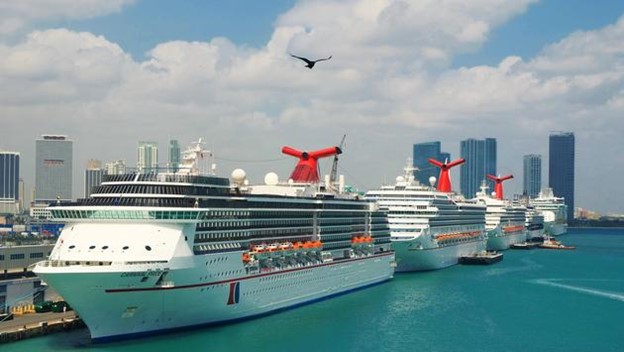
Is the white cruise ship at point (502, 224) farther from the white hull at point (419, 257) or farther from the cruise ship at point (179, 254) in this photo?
the cruise ship at point (179, 254)

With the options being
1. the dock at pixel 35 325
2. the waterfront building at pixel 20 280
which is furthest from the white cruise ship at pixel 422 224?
the dock at pixel 35 325

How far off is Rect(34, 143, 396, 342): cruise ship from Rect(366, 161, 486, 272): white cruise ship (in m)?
24.7

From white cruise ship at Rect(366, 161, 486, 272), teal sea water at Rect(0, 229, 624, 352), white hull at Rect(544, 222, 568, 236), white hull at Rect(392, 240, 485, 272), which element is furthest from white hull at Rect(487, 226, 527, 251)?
white hull at Rect(544, 222, 568, 236)

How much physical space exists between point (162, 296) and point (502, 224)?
325 feet

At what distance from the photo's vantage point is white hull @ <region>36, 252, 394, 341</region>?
121ft

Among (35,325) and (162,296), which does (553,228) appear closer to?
(162,296)

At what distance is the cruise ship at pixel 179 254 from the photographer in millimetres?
37875

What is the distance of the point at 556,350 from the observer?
4266cm

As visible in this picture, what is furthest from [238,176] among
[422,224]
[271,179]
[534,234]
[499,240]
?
[534,234]

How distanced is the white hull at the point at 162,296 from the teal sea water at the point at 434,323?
79cm

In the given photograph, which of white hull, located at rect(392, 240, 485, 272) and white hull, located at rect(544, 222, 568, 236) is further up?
white hull, located at rect(392, 240, 485, 272)

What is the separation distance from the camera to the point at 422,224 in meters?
80.2

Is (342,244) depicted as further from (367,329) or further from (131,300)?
(131,300)

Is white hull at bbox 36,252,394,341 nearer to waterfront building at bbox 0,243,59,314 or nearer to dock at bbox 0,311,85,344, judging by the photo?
dock at bbox 0,311,85,344
